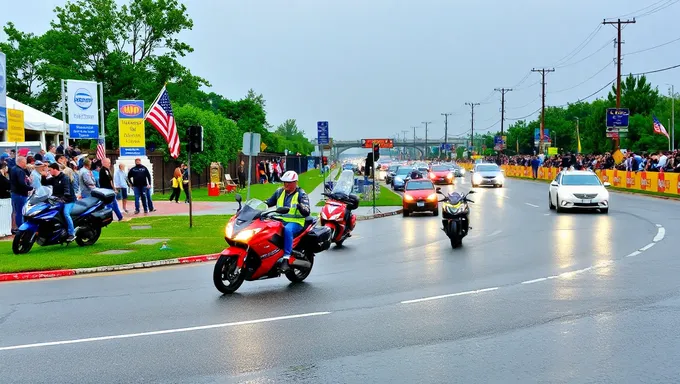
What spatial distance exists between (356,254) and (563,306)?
6932 millimetres

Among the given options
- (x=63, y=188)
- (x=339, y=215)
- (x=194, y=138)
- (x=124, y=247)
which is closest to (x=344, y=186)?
(x=339, y=215)

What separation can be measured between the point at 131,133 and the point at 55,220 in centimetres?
1878

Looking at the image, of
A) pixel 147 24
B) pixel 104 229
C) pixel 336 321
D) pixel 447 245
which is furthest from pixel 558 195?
pixel 147 24

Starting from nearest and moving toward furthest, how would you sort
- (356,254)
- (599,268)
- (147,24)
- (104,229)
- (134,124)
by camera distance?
(599,268)
(356,254)
(104,229)
(134,124)
(147,24)

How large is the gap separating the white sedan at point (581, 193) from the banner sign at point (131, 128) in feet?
60.1

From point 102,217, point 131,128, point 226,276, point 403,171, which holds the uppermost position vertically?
point 131,128

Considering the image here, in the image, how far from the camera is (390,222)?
82.2 ft

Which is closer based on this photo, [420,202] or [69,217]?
[69,217]

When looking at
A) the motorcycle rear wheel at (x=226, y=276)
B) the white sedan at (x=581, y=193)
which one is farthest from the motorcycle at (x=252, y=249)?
the white sedan at (x=581, y=193)

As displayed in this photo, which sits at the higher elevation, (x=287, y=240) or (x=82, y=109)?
(x=82, y=109)

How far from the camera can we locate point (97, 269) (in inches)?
542

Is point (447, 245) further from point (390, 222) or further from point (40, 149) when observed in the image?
point (40, 149)

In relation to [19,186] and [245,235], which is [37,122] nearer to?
[19,186]

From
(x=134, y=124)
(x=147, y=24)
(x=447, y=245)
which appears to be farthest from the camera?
(x=147, y=24)
